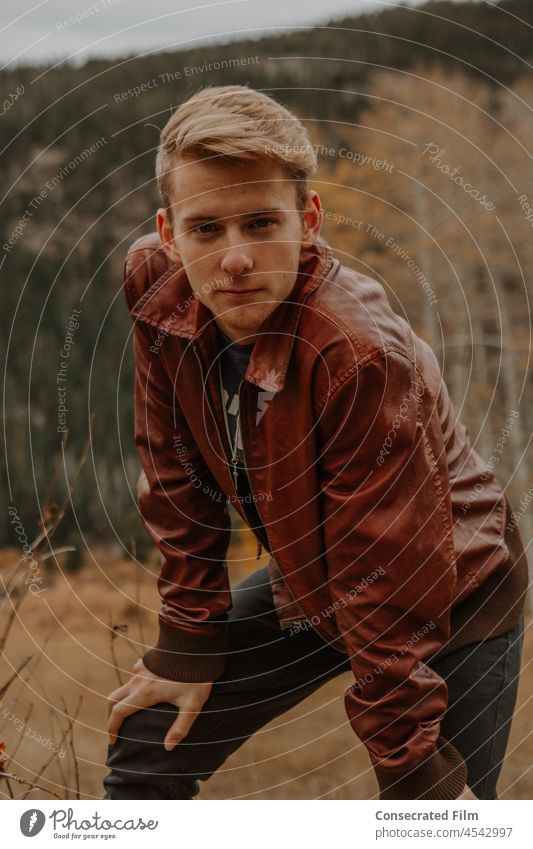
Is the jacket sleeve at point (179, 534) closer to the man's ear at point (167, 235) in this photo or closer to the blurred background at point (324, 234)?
the man's ear at point (167, 235)

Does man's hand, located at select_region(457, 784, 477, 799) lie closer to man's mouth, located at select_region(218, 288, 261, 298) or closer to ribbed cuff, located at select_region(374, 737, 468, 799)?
ribbed cuff, located at select_region(374, 737, 468, 799)

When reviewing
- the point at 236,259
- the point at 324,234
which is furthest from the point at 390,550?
the point at 324,234

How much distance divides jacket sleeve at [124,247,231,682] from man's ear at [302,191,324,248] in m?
0.47

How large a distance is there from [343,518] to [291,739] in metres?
12.3

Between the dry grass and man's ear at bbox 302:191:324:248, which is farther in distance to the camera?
the dry grass

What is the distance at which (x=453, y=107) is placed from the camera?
1584cm

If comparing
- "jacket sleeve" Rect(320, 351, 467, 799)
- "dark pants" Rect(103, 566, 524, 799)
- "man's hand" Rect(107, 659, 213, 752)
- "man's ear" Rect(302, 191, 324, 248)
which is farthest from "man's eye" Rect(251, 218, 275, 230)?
"man's hand" Rect(107, 659, 213, 752)

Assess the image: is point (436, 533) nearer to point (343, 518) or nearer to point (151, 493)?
point (343, 518)

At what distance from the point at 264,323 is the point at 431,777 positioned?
103 centimetres

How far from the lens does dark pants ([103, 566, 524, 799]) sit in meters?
2.07

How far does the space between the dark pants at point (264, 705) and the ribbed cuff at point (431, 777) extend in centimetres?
6

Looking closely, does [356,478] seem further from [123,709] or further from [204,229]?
[123,709]

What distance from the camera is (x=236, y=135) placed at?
1783 mm
